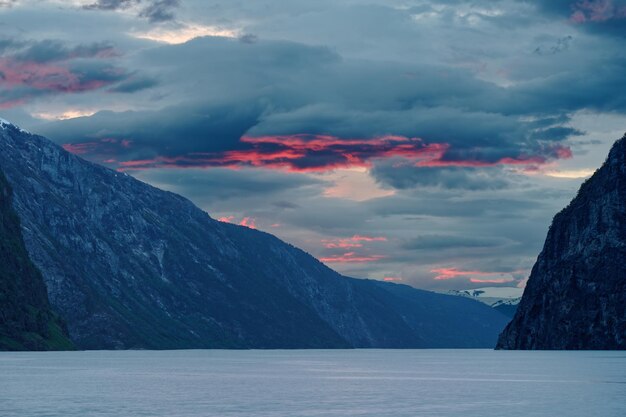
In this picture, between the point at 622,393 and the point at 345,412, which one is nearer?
the point at 345,412

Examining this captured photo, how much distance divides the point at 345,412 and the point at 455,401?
2089 centimetres

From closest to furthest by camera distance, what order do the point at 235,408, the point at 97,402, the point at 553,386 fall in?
the point at 235,408, the point at 97,402, the point at 553,386

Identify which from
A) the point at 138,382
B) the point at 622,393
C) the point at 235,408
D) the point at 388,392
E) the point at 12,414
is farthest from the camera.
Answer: the point at 138,382

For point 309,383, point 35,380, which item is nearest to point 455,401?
point 309,383

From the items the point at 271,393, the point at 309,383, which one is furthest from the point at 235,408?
the point at 309,383

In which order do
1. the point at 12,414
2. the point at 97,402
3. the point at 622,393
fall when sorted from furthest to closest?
the point at 622,393 < the point at 97,402 < the point at 12,414

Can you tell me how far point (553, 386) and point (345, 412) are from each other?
56378mm

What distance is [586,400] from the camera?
113m

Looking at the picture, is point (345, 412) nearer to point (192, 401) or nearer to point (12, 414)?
point (192, 401)

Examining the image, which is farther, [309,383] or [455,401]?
[309,383]

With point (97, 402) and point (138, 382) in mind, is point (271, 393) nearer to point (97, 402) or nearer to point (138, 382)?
point (97, 402)

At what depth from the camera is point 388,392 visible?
428ft

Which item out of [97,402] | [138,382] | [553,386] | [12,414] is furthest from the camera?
[138,382]

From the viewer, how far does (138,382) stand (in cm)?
15438
